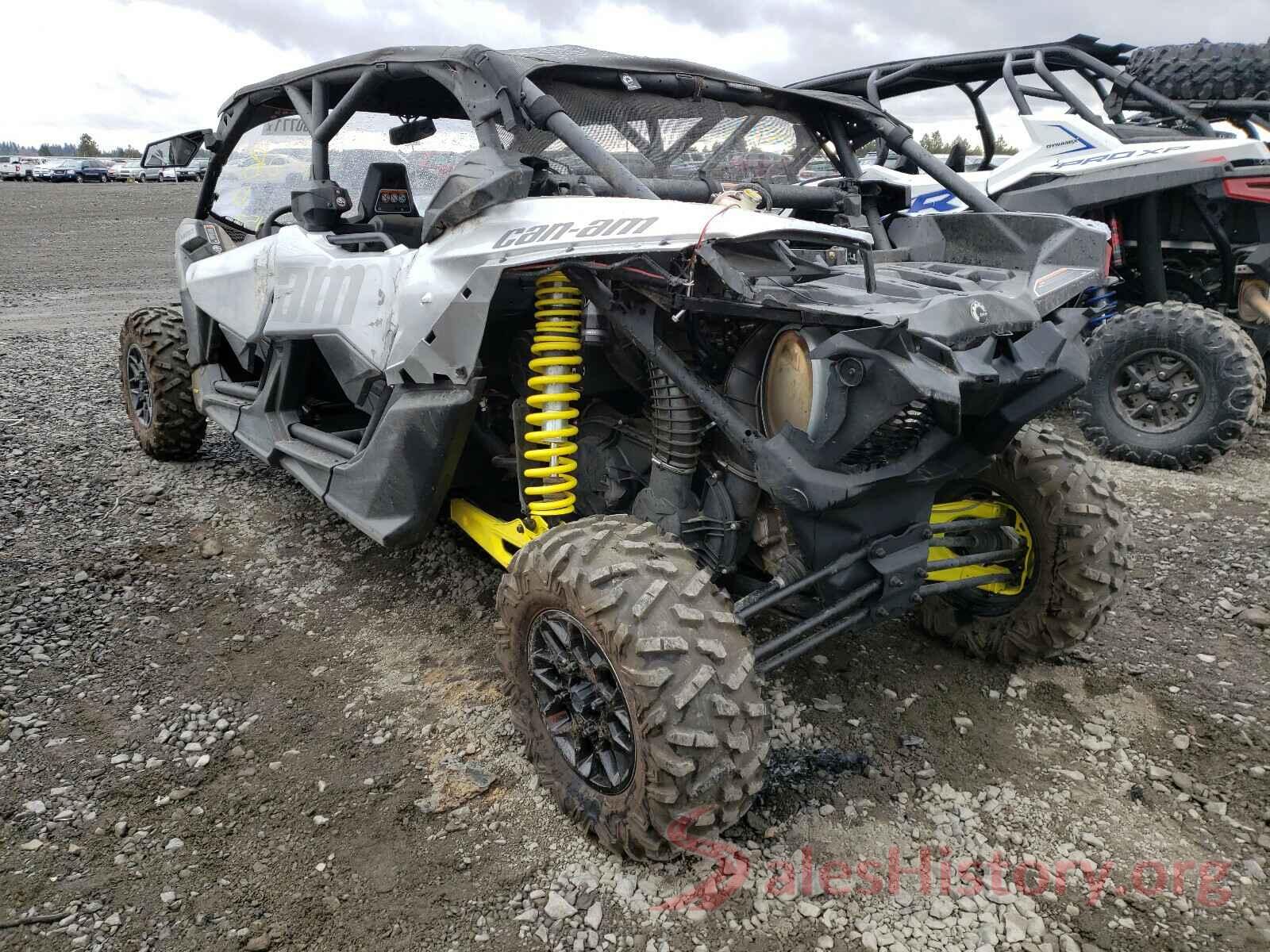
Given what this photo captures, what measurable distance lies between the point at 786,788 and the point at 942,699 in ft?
2.75

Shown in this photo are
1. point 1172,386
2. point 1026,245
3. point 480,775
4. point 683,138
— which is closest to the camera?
point 480,775

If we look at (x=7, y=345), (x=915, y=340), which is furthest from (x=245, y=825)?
(x=7, y=345)

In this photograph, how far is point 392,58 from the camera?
3412 millimetres

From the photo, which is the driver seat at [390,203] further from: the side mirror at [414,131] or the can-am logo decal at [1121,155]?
the can-am logo decal at [1121,155]

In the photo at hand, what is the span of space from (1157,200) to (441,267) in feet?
18.8

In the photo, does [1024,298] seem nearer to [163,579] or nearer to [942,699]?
[942,699]

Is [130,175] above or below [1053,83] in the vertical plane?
above

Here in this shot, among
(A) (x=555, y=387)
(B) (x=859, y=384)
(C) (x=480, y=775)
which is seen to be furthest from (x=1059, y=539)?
(C) (x=480, y=775)

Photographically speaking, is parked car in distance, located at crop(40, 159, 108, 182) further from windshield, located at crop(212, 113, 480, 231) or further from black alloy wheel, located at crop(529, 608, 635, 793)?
black alloy wheel, located at crop(529, 608, 635, 793)

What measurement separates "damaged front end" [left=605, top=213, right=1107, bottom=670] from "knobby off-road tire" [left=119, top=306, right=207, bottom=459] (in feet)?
12.2

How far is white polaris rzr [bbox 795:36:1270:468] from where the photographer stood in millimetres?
5766

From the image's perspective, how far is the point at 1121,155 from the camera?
6270mm

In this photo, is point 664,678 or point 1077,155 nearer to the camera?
point 664,678

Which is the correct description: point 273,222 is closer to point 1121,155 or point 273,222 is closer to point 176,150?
point 176,150
